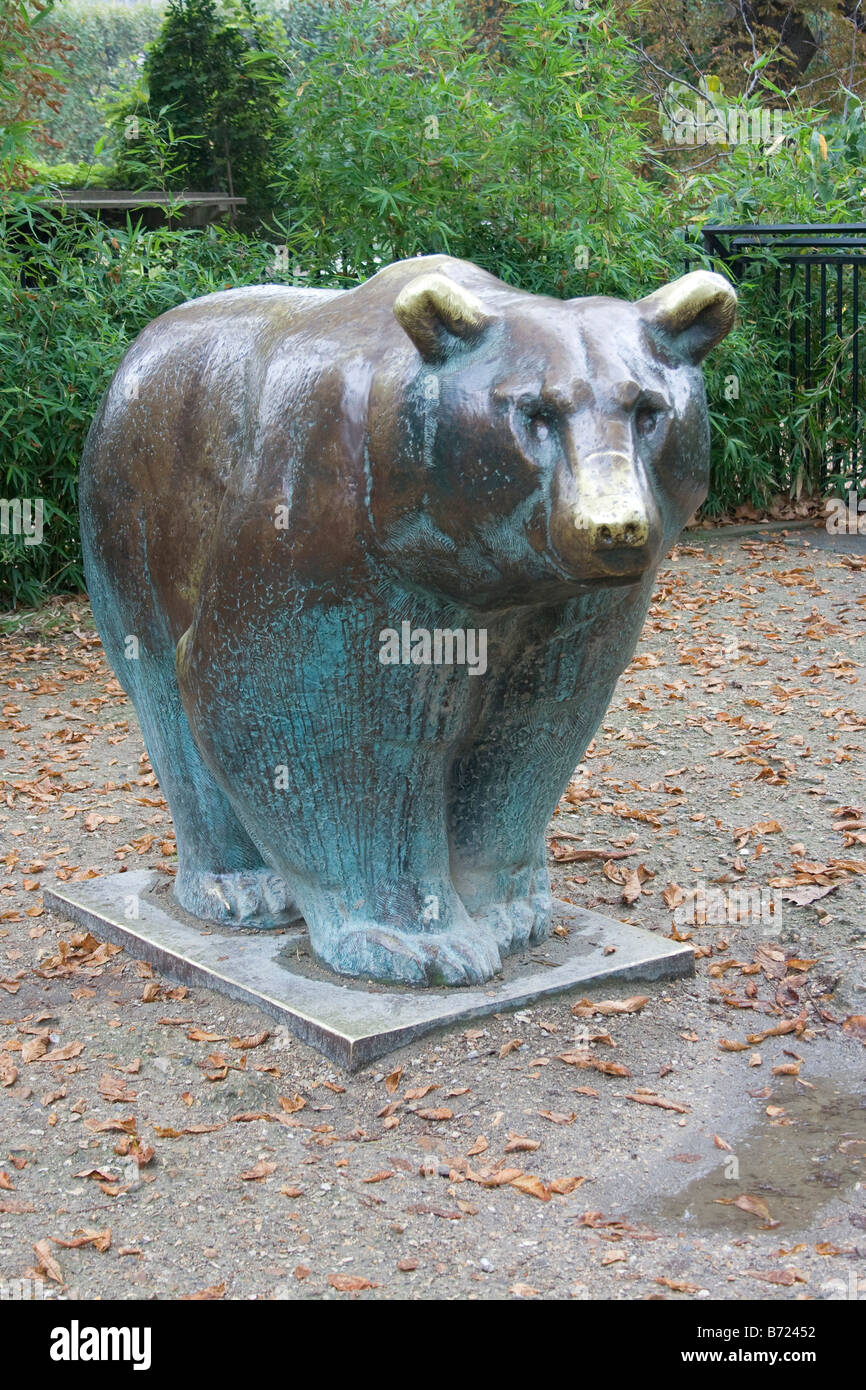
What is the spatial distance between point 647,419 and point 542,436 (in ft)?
0.64

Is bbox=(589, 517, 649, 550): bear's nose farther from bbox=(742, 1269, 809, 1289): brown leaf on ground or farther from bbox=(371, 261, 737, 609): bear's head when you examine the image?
bbox=(742, 1269, 809, 1289): brown leaf on ground

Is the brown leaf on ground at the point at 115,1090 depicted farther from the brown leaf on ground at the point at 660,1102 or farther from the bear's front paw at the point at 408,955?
the brown leaf on ground at the point at 660,1102

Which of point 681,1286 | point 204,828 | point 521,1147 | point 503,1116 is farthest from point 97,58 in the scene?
point 681,1286

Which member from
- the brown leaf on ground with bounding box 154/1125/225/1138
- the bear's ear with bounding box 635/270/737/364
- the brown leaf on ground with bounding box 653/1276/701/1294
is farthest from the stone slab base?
the bear's ear with bounding box 635/270/737/364

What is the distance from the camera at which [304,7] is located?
34688 mm

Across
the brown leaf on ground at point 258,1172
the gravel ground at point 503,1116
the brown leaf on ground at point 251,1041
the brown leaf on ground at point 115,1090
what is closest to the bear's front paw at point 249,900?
the gravel ground at point 503,1116

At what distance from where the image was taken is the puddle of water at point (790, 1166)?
2.61 metres

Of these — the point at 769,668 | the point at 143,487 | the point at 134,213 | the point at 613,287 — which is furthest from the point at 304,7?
the point at 143,487

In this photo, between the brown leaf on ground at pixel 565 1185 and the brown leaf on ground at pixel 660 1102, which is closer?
the brown leaf on ground at pixel 565 1185

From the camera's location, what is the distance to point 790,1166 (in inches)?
110

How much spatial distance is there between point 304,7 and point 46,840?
33.8 metres

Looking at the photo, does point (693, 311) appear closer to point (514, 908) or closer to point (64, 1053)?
point (514, 908)

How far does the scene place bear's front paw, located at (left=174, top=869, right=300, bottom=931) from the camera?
11.7 feet

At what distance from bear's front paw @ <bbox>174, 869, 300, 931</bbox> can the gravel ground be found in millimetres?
216
